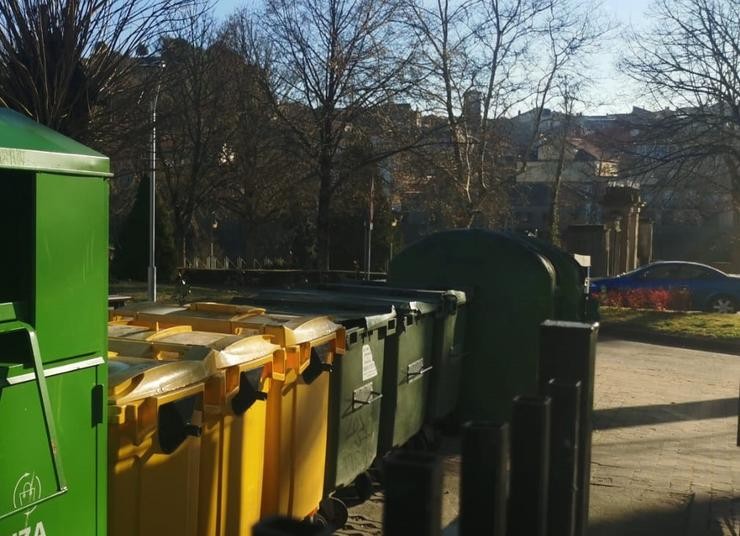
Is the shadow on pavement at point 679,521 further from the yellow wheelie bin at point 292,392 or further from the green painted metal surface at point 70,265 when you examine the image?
the green painted metal surface at point 70,265

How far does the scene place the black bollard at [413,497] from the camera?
5.58ft

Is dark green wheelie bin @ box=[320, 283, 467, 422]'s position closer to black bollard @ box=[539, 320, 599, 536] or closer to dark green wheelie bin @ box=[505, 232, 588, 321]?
dark green wheelie bin @ box=[505, 232, 588, 321]

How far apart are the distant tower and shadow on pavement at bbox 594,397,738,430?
14.3 metres

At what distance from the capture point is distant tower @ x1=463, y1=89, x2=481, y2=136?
23844mm

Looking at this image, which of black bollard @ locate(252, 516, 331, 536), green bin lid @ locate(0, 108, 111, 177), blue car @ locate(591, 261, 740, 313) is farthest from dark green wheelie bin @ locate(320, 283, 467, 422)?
blue car @ locate(591, 261, 740, 313)

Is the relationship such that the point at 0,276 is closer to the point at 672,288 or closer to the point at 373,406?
the point at 373,406

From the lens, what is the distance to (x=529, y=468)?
89.4 inches

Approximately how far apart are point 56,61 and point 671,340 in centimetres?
1120

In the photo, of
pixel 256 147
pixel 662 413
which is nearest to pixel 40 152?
pixel 662 413

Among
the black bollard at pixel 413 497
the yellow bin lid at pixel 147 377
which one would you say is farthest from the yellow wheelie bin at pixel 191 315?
the black bollard at pixel 413 497

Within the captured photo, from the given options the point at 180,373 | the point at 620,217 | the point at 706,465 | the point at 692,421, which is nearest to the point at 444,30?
the point at 620,217

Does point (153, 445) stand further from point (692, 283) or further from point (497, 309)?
point (692, 283)

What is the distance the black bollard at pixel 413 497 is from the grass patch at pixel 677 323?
562 inches

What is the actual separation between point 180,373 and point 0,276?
92 cm
